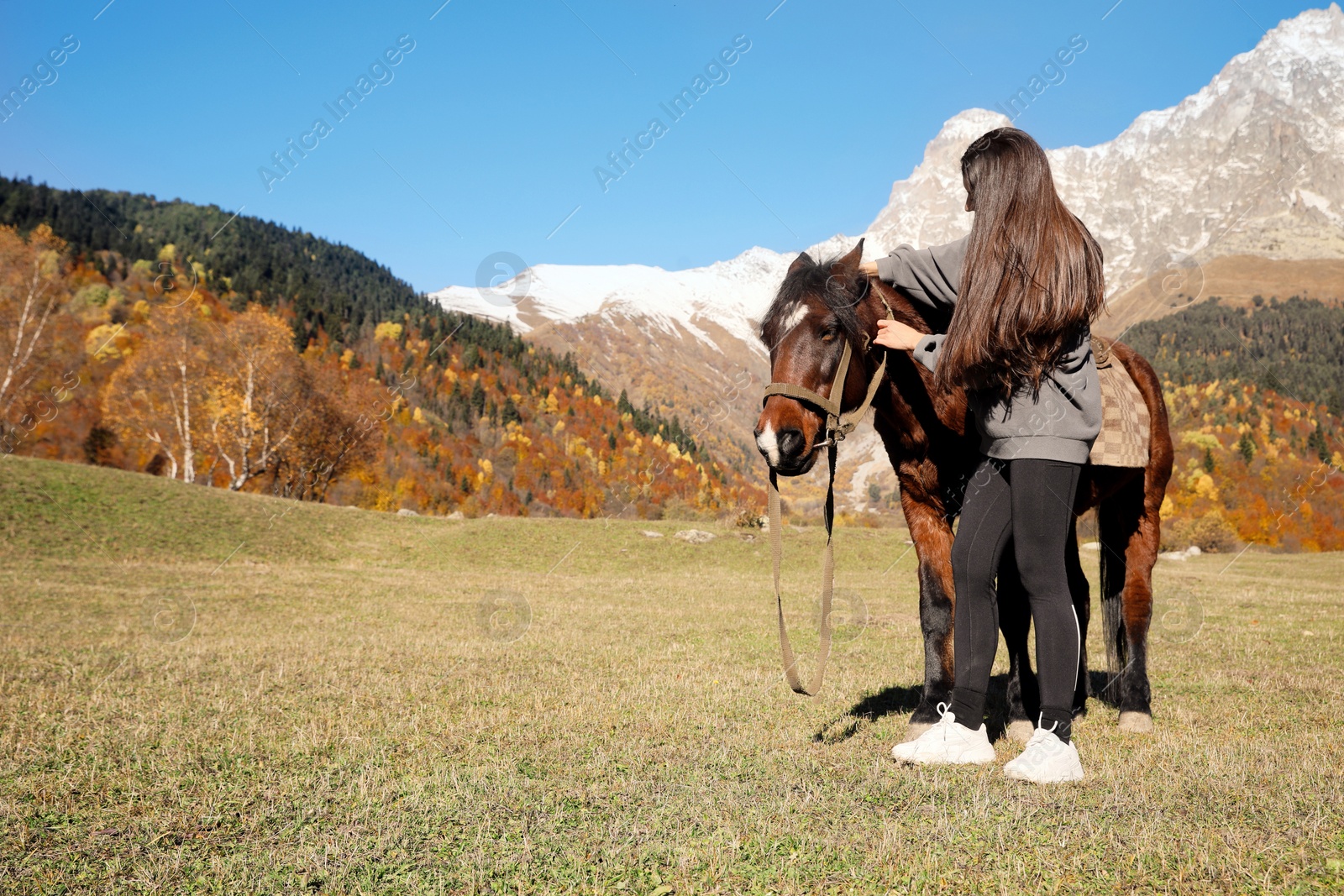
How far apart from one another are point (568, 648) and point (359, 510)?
2595 centimetres

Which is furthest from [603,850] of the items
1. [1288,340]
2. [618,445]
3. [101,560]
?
[1288,340]

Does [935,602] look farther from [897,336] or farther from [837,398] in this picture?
[897,336]

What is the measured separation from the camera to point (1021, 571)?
377 cm

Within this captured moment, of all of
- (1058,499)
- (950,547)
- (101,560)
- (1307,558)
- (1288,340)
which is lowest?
(1307,558)

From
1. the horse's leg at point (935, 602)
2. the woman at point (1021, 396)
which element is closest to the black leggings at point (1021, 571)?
the woman at point (1021, 396)

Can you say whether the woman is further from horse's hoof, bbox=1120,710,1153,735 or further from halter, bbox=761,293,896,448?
horse's hoof, bbox=1120,710,1153,735

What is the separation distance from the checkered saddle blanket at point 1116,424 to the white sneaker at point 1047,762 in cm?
157

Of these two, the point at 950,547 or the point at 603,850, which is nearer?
the point at 603,850

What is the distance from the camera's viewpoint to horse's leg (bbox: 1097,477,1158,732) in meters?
5.46

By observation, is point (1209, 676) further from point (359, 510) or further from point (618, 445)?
point (618, 445)

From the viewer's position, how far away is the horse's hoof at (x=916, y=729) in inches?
170

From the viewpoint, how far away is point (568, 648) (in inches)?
352

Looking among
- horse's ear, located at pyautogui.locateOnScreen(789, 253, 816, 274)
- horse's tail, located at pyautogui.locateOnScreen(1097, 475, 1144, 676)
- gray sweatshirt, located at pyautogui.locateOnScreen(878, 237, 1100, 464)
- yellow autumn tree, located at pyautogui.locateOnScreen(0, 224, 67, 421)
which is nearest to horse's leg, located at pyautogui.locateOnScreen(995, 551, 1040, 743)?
horse's tail, located at pyautogui.locateOnScreen(1097, 475, 1144, 676)

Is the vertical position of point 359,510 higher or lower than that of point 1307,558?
higher
